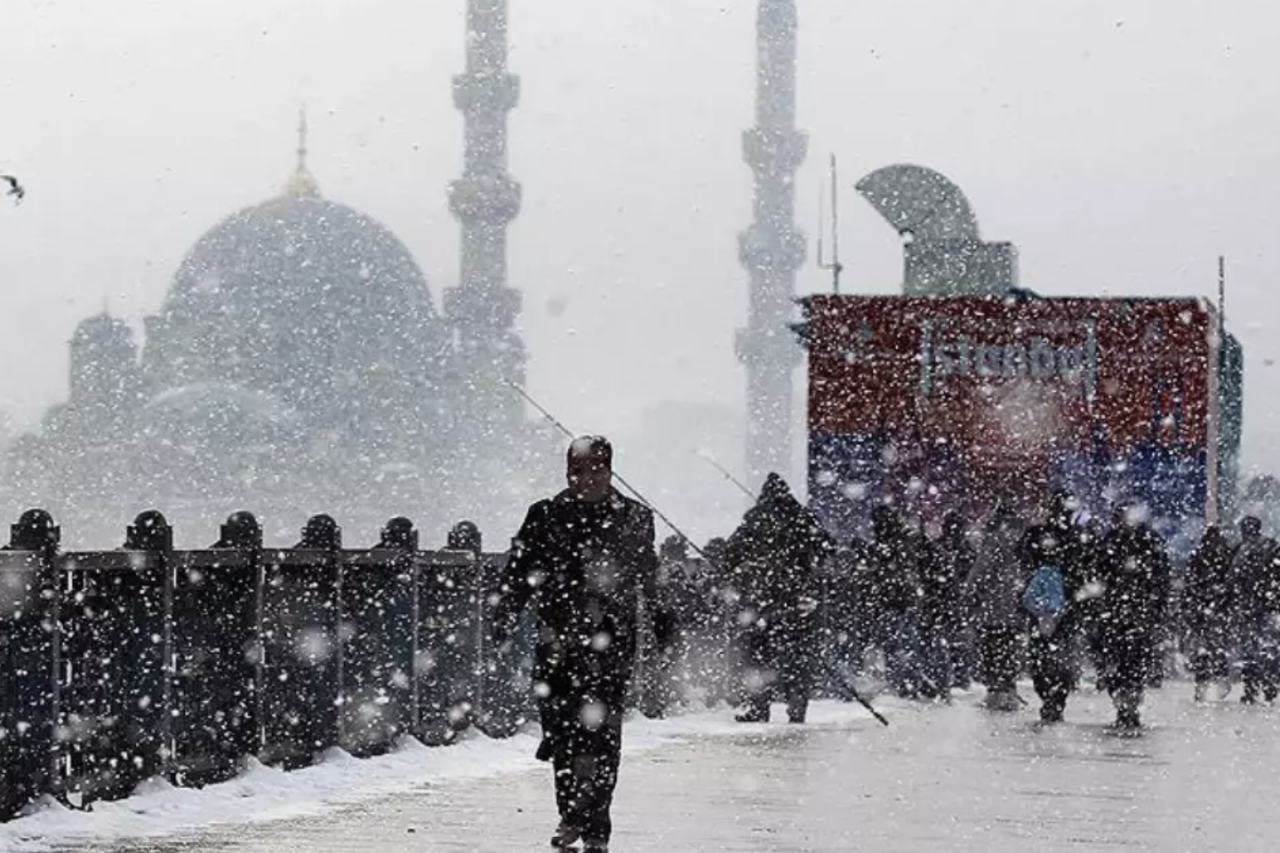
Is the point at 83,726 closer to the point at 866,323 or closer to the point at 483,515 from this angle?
the point at 866,323

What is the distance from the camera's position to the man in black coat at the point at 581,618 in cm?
920

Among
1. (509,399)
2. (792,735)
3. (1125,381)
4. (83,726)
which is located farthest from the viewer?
(509,399)

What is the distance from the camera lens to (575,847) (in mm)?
9281

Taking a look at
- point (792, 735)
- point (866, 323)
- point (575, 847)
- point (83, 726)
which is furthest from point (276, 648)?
point (866, 323)

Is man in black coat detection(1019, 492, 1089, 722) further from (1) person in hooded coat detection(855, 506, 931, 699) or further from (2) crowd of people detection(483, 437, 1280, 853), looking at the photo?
(1) person in hooded coat detection(855, 506, 931, 699)

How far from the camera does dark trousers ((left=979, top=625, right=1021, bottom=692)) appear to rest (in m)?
21.6

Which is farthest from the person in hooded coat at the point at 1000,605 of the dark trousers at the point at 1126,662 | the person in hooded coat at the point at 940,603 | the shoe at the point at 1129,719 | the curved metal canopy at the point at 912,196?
the curved metal canopy at the point at 912,196

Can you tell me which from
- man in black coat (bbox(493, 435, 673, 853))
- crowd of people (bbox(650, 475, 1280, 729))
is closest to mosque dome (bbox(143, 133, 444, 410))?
crowd of people (bbox(650, 475, 1280, 729))

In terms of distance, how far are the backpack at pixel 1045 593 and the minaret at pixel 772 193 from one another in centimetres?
11682

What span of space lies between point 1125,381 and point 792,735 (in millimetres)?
16175

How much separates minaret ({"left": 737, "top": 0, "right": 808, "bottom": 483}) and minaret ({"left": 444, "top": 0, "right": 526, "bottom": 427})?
12066 millimetres

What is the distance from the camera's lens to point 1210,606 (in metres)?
25.0

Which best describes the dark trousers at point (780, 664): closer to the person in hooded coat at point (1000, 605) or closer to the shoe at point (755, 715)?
the shoe at point (755, 715)

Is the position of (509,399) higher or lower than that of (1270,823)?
higher
